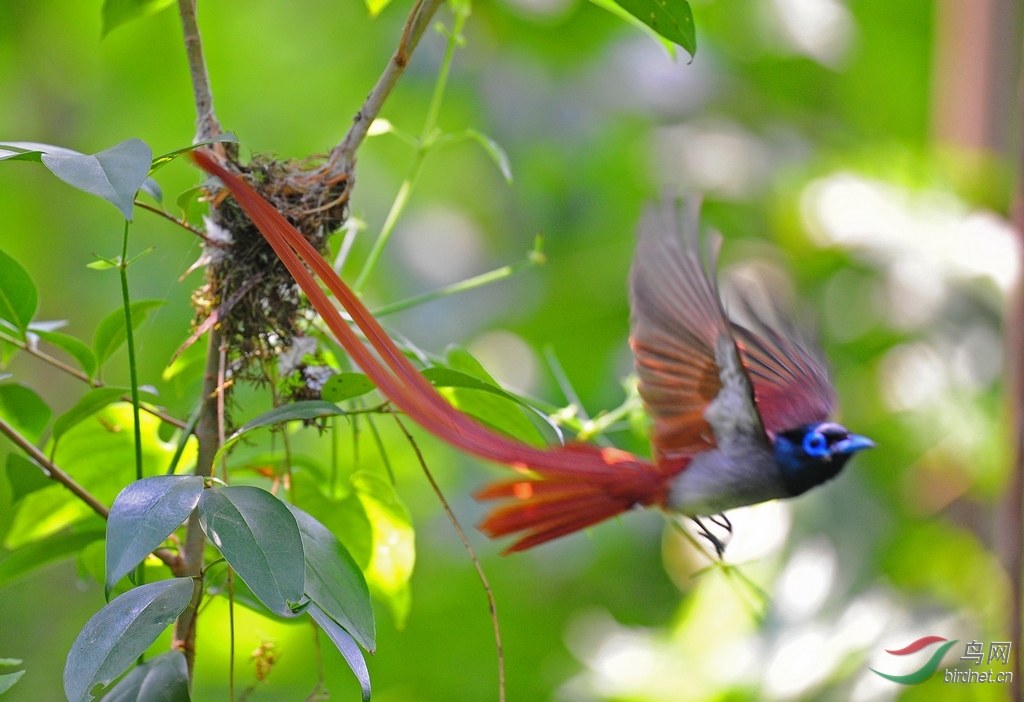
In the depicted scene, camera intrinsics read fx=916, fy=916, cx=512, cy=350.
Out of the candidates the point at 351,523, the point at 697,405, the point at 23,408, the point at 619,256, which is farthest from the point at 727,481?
the point at 619,256

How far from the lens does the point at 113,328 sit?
614mm

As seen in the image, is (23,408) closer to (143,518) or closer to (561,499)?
(143,518)

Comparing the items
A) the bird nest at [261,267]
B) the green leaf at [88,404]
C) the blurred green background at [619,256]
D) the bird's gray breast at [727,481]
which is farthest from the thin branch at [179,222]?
the blurred green background at [619,256]

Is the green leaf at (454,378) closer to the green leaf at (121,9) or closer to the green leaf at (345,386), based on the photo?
the green leaf at (345,386)

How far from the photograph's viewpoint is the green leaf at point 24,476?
625mm

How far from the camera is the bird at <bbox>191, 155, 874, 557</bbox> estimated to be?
500 mm

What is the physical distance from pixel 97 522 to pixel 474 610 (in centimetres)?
157

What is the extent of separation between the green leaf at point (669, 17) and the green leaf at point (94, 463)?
1.47 feet

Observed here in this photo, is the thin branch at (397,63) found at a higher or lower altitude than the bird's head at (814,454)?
higher

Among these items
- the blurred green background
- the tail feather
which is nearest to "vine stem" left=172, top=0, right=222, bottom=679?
the tail feather

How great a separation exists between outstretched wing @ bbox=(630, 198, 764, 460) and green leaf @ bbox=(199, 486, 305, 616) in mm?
296

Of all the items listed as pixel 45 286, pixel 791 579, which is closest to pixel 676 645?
pixel 791 579

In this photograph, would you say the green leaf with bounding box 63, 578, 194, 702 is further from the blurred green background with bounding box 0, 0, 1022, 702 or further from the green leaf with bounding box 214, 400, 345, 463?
the blurred green background with bounding box 0, 0, 1022, 702

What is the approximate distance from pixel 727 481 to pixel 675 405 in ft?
0.23
